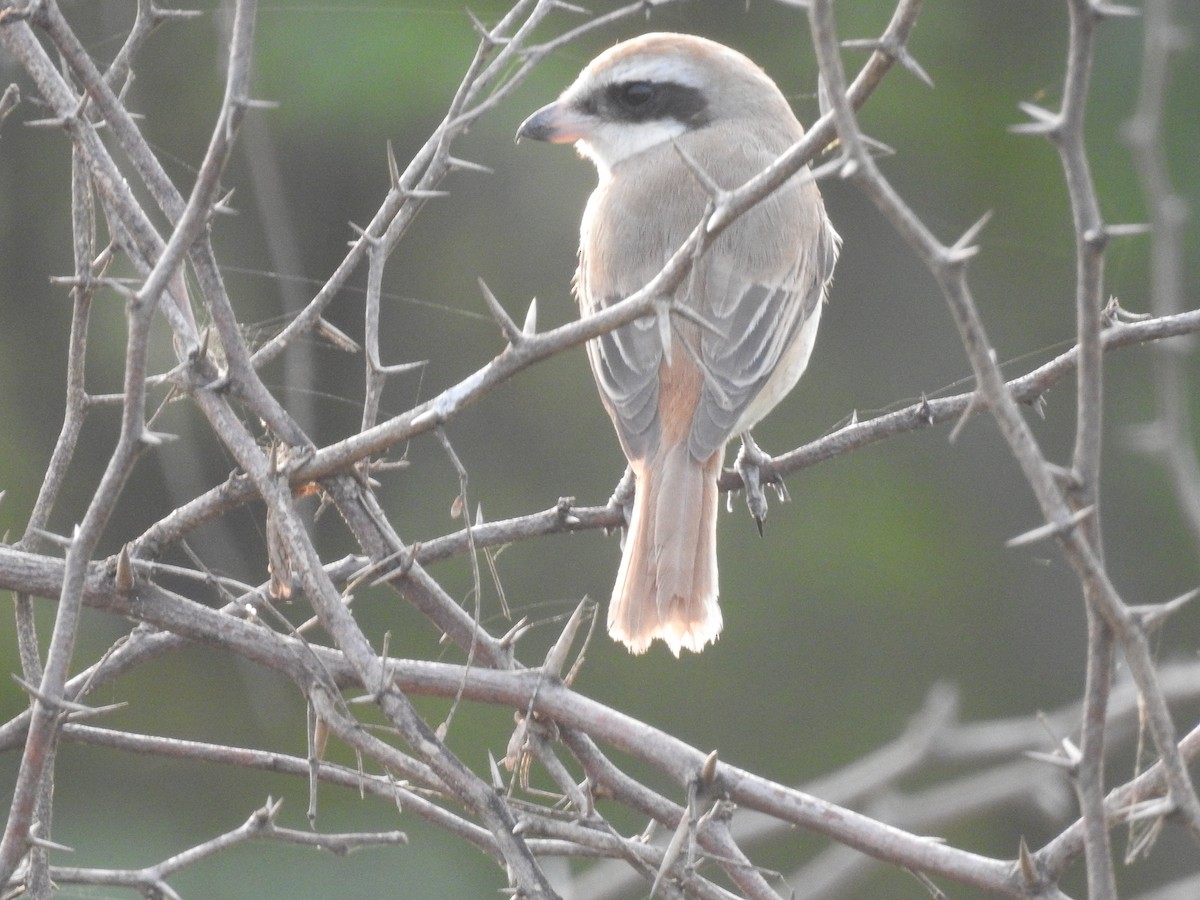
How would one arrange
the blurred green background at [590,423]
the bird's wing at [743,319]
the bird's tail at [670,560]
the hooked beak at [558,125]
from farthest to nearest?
the blurred green background at [590,423] < the hooked beak at [558,125] < the bird's wing at [743,319] < the bird's tail at [670,560]

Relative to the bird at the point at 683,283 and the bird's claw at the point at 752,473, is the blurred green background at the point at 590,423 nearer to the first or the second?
the bird at the point at 683,283

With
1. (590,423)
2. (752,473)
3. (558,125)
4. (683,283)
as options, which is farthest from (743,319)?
(590,423)

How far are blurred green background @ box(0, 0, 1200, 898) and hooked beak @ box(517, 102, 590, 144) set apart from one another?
1837 mm

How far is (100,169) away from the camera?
1.91m

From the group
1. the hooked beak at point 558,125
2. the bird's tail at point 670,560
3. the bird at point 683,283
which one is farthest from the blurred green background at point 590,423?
the bird's tail at point 670,560

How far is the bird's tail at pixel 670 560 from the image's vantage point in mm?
3078

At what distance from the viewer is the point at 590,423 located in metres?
7.98

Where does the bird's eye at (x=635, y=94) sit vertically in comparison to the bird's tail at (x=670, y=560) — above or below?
above

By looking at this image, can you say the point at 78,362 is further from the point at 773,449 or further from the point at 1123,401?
the point at 1123,401

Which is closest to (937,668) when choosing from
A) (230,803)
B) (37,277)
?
(230,803)

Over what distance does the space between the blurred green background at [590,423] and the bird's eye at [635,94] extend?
1.92m

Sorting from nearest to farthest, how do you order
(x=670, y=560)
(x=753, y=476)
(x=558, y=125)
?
1. (x=670, y=560)
2. (x=753, y=476)
3. (x=558, y=125)

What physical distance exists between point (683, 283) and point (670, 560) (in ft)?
1.80

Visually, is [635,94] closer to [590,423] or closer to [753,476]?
[753,476]
